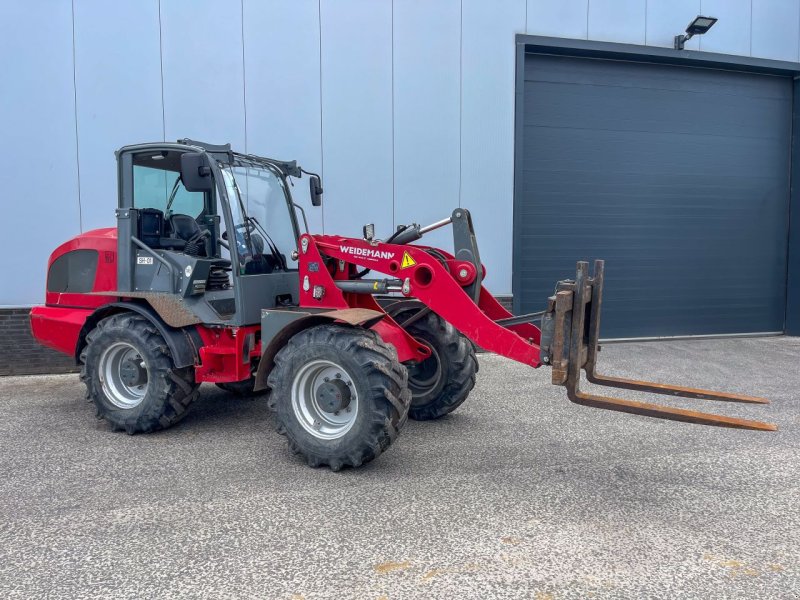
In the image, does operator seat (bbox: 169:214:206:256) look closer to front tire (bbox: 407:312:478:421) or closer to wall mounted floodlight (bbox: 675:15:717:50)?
front tire (bbox: 407:312:478:421)

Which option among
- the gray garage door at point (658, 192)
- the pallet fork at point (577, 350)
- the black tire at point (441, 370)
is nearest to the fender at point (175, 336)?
the black tire at point (441, 370)

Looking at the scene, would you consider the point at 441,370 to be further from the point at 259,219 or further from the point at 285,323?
the point at 259,219

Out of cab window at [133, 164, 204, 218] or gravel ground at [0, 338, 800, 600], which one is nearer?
gravel ground at [0, 338, 800, 600]

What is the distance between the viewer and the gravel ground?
10.8 feet

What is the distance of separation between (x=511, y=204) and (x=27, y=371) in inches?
279

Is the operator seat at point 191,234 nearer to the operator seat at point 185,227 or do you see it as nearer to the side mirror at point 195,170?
the operator seat at point 185,227

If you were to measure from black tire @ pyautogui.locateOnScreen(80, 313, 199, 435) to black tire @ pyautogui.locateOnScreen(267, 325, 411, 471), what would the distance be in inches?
46.6

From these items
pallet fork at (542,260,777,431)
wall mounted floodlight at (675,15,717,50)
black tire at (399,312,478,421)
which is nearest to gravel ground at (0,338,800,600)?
black tire at (399,312,478,421)

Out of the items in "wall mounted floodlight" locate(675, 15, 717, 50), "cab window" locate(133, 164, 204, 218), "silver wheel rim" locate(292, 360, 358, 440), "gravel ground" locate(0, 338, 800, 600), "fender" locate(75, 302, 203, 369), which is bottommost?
"gravel ground" locate(0, 338, 800, 600)

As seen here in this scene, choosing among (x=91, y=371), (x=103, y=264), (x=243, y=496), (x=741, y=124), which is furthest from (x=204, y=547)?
(x=741, y=124)

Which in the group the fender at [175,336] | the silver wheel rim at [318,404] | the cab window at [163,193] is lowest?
the silver wheel rim at [318,404]

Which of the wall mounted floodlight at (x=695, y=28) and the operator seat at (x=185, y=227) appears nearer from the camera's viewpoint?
the operator seat at (x=185, y=227)

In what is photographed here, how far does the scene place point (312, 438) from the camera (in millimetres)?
4820

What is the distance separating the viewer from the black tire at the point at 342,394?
4566 mm
